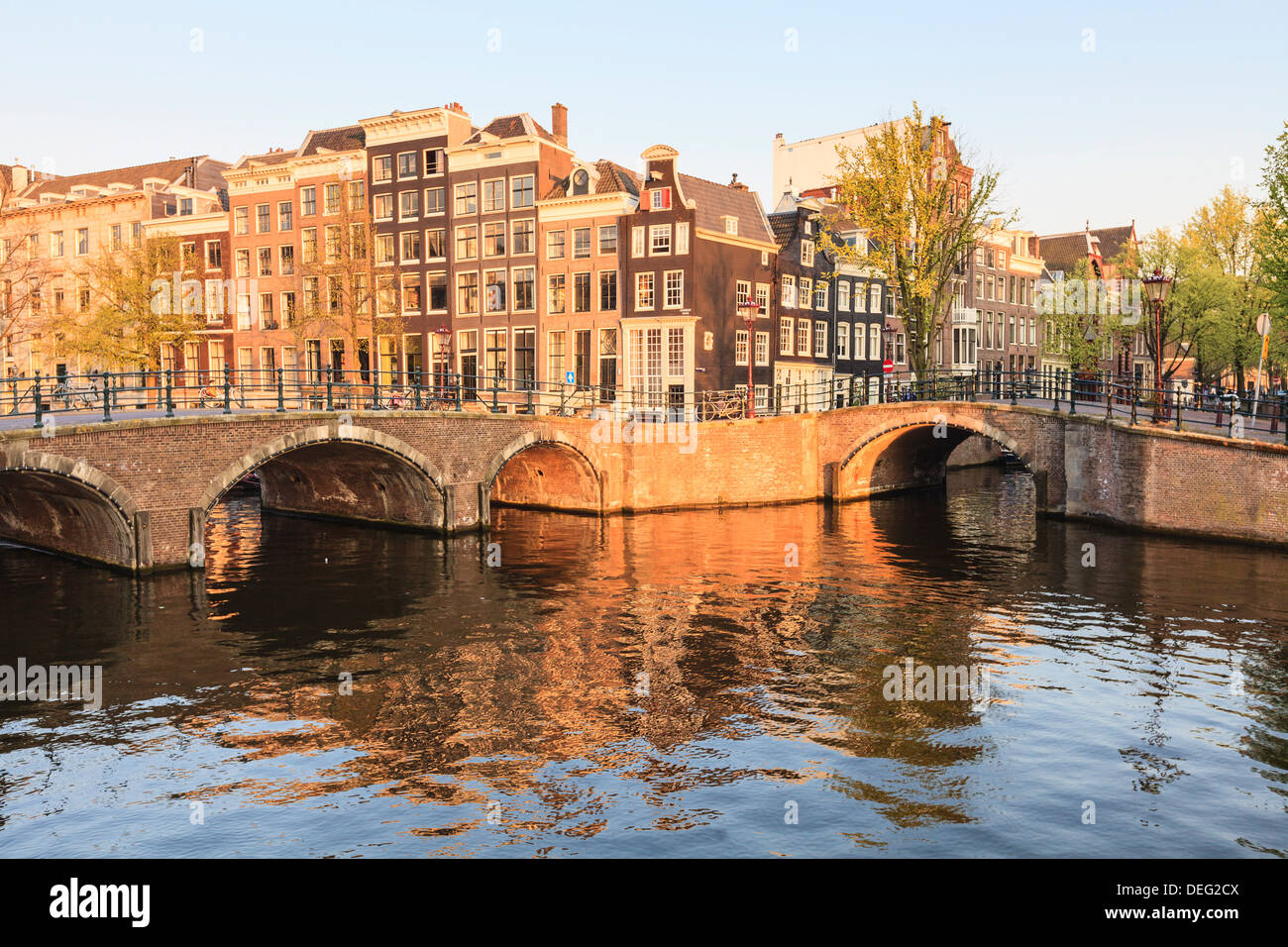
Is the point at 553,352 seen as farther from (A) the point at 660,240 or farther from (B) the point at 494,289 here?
(A) the point at 660,240

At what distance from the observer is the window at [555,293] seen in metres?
46.5

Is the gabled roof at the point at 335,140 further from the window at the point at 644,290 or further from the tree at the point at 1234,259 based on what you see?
the tree at the point at 1234,259

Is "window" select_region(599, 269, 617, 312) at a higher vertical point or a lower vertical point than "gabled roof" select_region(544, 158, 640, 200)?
lower

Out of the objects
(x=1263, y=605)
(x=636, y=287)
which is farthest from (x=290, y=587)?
(x=636, y=287)

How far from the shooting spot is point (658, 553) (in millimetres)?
27453

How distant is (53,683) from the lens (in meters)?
15.7

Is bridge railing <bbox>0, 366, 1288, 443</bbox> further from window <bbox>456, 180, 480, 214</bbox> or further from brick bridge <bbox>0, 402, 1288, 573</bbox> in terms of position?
window <bbox>456, 180, 480, 214</bbox>

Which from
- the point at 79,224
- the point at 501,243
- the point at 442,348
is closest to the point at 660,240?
the point at 501,243

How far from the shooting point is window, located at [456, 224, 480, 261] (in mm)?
48156

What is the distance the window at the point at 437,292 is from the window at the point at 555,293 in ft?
19.3

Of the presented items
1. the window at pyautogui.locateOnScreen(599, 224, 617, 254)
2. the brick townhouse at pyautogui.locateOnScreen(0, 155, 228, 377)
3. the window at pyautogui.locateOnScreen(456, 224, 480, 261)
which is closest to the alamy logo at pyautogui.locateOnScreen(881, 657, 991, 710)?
the window at pyautogui.locateOnScreen(599, 224, 617, 254)
